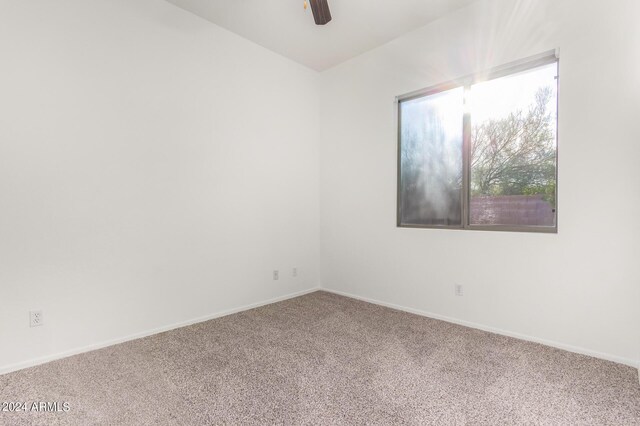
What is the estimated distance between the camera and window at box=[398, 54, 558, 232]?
2.62 metres

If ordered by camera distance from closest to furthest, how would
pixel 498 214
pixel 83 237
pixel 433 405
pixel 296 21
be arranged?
1. pixel 433 405
2. pixel 83 237
3. pixel 498 214
4. pixel 296 21

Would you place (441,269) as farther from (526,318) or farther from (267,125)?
(267,125)

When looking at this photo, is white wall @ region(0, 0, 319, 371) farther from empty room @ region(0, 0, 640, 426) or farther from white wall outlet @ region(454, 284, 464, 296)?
white wall outlet @ region(454, 284, 464, 296)

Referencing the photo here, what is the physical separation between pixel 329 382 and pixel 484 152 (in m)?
2.40

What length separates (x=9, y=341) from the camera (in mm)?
2088

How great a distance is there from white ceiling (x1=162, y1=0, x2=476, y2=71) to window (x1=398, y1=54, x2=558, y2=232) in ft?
2.30

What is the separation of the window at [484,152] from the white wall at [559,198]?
5.1 inches

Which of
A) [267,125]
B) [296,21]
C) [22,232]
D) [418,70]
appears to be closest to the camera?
[22,232]

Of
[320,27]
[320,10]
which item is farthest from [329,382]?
[320,27]

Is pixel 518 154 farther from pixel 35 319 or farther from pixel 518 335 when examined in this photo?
pixel 35 319

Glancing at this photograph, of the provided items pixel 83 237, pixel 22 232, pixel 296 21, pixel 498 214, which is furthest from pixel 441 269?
pixel 22 232

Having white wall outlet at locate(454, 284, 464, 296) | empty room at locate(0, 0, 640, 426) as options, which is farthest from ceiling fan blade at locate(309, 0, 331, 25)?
white wall outlet at locate(454, 284, 464, 296)

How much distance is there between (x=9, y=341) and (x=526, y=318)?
3.76m

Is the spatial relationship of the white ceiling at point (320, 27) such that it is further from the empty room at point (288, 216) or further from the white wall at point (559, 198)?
the white wall at point (559, 198)
